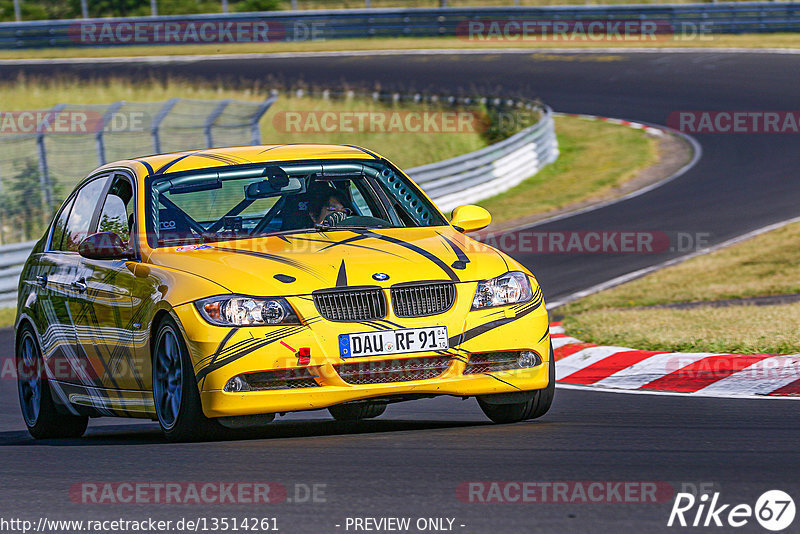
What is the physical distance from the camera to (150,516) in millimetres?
4895

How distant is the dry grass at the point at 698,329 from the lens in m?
9.45

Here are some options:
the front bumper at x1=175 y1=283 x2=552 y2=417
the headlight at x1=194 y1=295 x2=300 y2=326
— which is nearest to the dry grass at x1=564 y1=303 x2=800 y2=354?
the front bumper at x1=175 y1=283 x2=552 y2=417

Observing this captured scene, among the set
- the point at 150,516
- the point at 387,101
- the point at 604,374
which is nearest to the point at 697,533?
the point at 150,516

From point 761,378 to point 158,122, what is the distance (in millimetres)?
12943

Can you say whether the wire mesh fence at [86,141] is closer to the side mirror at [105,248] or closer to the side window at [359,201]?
the side window at [359,201]

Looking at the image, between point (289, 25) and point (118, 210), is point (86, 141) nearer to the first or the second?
point (118, 210)

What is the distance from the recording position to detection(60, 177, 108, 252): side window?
26.7ft

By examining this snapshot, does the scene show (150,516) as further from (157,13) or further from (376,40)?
(157,13)

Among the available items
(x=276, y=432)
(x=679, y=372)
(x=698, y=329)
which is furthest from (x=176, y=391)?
(x=698, y=329)

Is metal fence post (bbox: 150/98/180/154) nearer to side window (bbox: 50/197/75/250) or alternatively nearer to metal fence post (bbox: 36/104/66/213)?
metal fence post (bbox: 36/104/66/213)

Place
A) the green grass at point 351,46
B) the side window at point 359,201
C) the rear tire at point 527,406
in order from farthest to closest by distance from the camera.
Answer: the green grass at point 351,46 → the side window at point 359,201 → the rear tire at point 527,406

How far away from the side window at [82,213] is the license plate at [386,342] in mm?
2442

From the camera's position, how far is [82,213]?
8.27 meters

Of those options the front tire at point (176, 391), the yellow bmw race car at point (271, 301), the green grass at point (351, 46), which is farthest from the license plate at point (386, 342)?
the green grass at point (351, 46)
